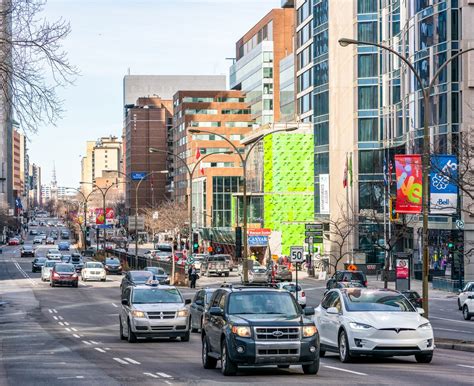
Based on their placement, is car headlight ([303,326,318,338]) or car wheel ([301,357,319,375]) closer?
car headlight ([303,326,318,338])

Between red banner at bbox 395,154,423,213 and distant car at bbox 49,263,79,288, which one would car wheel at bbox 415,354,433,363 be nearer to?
red banner at bbox 395,154,423,213

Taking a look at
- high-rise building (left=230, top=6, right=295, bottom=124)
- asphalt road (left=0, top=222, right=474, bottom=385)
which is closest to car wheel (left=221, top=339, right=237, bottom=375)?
asphalt road (left=0, top=222, right=474, bottom=385)

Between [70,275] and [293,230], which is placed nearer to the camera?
[70,275]

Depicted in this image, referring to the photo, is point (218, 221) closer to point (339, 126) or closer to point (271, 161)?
point (271, 161)

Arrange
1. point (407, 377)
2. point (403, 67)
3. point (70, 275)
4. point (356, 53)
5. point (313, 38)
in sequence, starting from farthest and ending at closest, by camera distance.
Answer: point (313, 38) → point (356, 53) → point (403, 67) → point (70, 275) → point (407, 377)

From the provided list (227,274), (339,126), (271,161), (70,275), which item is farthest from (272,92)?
(70,275)

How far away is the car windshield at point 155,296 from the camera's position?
29281 mm

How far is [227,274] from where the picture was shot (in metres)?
85.2

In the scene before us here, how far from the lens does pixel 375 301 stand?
22.0 meters

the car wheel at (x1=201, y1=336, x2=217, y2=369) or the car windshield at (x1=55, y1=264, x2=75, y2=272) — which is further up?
the car windshield at (x1=55, y1=264, x2=75, y2=272)

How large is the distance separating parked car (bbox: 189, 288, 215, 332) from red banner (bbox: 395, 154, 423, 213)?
659 centimetres

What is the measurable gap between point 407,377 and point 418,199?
591 inches

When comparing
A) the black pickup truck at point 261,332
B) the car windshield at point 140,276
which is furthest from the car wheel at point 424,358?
the car windshield at point 140,276

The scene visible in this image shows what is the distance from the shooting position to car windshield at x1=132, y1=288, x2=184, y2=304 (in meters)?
29.3
